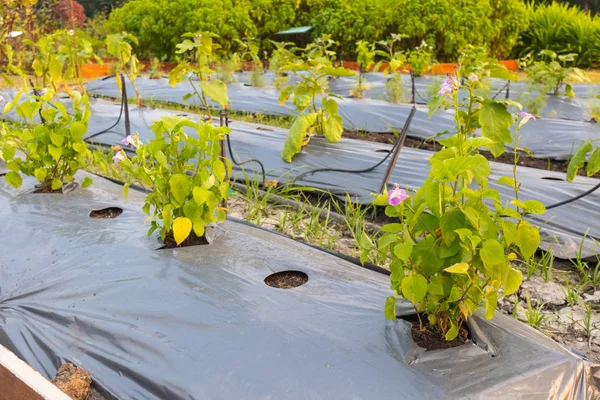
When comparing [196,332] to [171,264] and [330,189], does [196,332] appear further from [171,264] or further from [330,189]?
[330,189]

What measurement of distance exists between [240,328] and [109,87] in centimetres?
679

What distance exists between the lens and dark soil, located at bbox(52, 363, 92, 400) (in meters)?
1.35

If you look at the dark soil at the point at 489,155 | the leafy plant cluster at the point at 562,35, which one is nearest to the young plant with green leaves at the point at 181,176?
the dark soil at the point at 489,155

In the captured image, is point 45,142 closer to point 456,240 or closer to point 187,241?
point 187,241

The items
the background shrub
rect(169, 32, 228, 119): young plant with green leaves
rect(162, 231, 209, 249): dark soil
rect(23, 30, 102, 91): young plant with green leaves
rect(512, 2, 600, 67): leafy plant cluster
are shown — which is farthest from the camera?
rect(512, 2, 600, 67): leafy plant cluster

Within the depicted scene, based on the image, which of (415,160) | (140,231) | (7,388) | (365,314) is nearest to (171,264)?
(140,231)

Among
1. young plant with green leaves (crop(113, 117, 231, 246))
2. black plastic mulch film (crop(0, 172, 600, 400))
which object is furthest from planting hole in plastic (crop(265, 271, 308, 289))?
young plant with green leaves (crop(113, 117, 231, 246))

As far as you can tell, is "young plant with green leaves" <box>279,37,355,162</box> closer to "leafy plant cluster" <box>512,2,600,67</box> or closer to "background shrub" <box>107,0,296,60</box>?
"background shrub" <box>107,0,296,60</box>

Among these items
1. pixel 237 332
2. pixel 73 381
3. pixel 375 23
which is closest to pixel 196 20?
pixel 375 23

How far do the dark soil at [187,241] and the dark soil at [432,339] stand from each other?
3.06 feet

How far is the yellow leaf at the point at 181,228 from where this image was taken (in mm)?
1865

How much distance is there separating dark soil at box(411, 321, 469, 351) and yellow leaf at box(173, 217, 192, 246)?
2.68 ft

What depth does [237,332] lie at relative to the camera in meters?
1.51

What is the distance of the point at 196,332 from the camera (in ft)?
4.98
